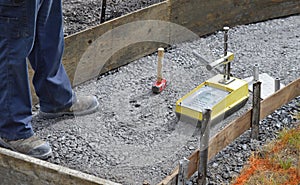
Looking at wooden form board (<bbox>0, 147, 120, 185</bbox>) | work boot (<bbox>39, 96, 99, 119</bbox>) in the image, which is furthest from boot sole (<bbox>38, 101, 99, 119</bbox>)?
wooden form board (<bbox>0, 147, 120, 185</bbox>)

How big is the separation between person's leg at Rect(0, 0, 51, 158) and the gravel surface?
20 cm

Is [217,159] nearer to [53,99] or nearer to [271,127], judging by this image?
[271,127]

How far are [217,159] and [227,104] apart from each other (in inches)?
17.2

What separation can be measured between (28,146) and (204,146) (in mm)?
987

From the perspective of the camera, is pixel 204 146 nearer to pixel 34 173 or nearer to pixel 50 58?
pixel 34 173

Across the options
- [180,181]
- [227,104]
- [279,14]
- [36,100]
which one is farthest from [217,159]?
[279,14]

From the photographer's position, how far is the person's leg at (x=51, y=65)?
3438 mm

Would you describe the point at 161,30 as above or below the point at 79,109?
above

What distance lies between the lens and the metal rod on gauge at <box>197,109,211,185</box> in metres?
2.85

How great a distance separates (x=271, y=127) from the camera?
145 inches

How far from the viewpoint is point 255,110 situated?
336cm

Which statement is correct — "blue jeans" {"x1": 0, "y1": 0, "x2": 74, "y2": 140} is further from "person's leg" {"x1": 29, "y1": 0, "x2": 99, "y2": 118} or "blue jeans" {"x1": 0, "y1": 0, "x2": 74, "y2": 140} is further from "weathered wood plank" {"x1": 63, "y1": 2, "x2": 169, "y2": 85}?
"weathered wood plank" {"x1": 63, "y1": 2, "x2": 169, "y2": 85}

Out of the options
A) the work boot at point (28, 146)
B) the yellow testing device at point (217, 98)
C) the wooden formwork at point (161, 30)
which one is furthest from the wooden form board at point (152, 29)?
the yellow testing device at point (217, 98)

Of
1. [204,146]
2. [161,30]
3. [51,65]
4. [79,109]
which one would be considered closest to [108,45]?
[161,30]
